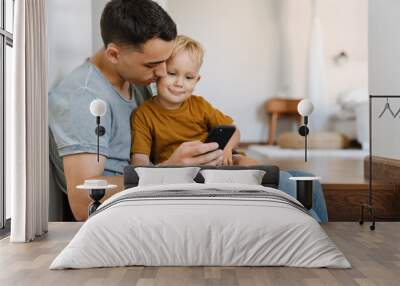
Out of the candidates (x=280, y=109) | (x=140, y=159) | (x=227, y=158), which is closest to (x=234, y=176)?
(x=227, y=158)

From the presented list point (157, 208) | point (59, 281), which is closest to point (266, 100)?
point (157, 208)

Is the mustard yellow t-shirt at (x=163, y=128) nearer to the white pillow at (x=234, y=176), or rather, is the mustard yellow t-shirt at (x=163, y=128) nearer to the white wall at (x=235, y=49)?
the white wall at (x=235, y=49)

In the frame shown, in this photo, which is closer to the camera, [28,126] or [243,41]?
[28,126]

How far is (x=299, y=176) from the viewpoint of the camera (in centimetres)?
616

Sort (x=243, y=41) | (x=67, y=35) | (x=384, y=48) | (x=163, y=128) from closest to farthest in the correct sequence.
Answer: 1. (x=163, y=128)
2. (x=67, y=35)
3. (x=243, y=41)
4. (x=384, y=48)

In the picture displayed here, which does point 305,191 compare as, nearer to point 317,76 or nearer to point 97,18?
point 317,76

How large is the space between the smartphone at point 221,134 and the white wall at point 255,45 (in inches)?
7.1

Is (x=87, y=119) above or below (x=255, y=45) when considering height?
below

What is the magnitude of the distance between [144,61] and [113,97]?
17.2 inches

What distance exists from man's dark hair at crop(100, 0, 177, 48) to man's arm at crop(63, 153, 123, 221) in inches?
42.3

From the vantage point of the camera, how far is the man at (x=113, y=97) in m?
6.01

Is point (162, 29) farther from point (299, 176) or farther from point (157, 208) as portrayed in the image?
point (157, 208)

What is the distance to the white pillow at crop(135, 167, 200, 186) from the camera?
18.4 feet

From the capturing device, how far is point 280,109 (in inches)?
252
